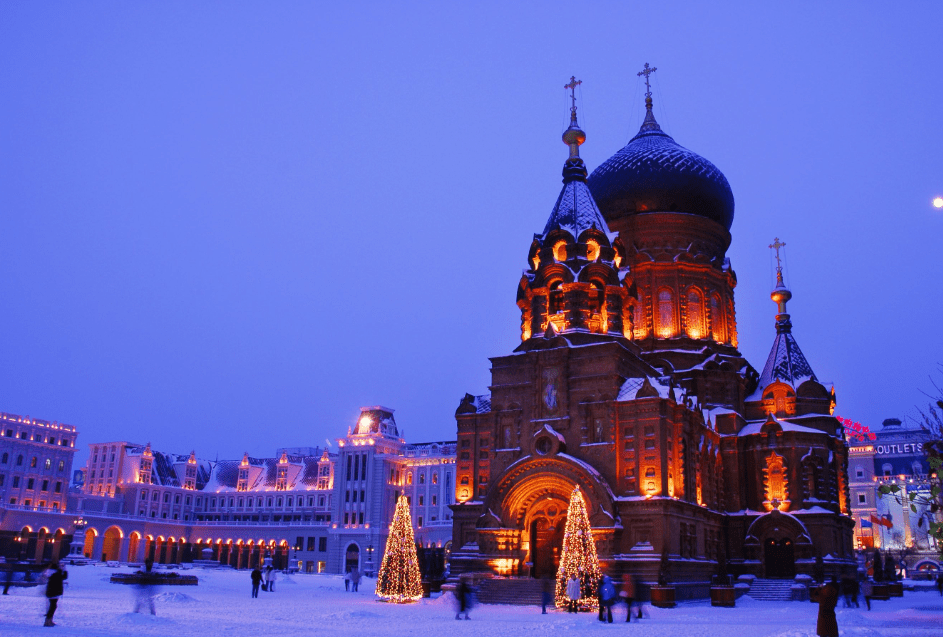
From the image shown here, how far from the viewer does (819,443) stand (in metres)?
44.2

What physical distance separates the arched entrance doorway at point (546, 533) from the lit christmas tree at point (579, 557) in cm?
476

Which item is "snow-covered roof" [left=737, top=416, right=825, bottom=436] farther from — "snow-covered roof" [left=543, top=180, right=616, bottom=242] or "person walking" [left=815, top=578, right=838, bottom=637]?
"person walking" [left=815, top=578, right=838, bottom=637]

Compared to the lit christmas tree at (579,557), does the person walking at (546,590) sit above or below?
below

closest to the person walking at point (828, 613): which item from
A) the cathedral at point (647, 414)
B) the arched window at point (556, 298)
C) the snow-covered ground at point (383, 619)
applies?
the snow-covered ground at point (383, 619)

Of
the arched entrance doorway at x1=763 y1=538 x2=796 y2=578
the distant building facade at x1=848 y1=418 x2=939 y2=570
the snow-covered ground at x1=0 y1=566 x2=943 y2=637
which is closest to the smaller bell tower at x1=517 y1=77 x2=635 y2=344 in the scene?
the arched entrance doorway at x1=763 y1=538 x2=796 y2=578

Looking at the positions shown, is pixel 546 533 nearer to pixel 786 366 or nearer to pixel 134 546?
pixel 786 366

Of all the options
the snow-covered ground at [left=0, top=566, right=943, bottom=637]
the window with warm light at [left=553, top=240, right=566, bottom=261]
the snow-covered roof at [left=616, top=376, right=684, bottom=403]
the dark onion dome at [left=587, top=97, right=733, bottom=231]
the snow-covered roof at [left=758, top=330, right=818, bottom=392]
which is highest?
the dark onion dome at [left=587, top=97, right=733, bottom=231]

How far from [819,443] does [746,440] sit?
3.50 meters

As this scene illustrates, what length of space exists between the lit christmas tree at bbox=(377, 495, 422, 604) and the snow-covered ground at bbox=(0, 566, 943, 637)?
86 cm

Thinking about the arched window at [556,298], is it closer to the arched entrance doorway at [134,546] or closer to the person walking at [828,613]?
the person walking at [828,613]

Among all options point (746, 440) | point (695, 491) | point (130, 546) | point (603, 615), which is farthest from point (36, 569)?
point (130, 546)

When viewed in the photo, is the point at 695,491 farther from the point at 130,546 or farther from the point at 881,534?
the point at 130,546

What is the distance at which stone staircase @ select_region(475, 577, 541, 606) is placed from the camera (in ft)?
112

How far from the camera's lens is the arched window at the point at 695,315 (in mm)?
47406
